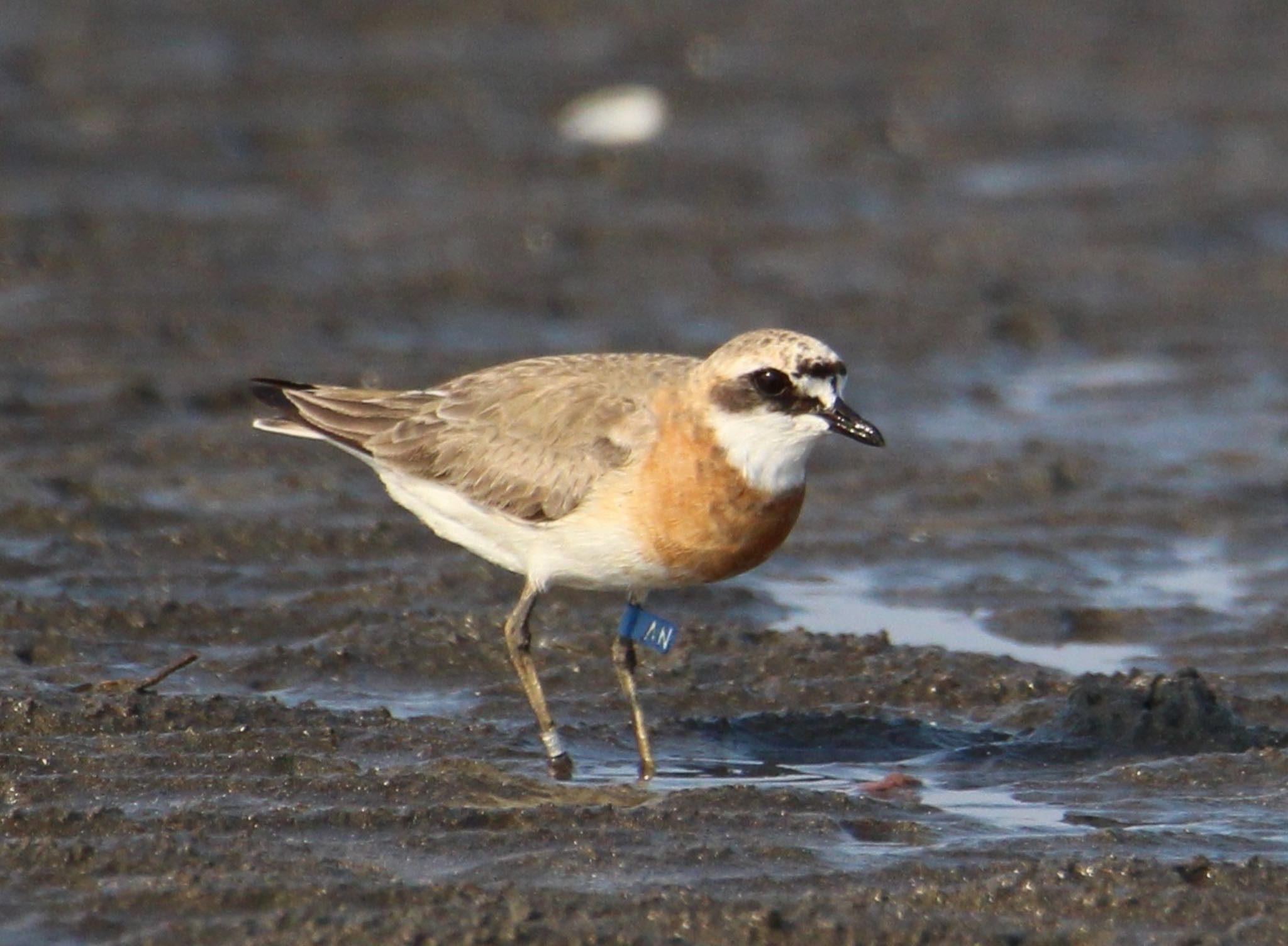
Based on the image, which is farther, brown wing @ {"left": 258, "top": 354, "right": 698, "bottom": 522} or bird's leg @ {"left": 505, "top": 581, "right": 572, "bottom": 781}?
brown wing @ {"left": 258, "top": 354, "right": 698, "bottom": 522}

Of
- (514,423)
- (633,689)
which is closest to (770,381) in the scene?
(514,423)

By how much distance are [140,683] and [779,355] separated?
2.64 meters

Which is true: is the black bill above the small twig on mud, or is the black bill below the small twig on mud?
above

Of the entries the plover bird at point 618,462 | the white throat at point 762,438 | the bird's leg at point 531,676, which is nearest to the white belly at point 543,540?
the plover bird at point 618,462

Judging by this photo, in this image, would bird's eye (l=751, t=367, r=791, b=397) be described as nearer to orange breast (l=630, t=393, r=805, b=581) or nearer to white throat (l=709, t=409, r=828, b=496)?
white throat (l=709, t=409, r=828, b=496)

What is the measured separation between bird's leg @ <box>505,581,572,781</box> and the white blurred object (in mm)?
9765

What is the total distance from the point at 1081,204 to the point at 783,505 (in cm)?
960

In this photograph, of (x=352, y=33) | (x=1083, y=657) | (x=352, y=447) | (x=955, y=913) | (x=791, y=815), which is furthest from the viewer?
(x=352, y=33)

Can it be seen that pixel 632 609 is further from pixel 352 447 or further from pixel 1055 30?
pixel 1055 30

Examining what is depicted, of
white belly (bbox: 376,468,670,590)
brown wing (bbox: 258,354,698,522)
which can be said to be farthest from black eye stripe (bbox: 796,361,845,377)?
white belly (bbox: 376,468,670,590)

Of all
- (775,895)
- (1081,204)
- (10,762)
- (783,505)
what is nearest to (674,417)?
(783,505)

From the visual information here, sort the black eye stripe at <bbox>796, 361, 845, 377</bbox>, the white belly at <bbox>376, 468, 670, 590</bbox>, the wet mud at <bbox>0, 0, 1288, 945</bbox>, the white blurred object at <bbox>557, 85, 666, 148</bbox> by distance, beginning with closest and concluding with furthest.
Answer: the wet mud at <bbox>0, 0, 1288, 945</bbox> < the black eye stripe at <bbox>796, 361, 845, 377</bbox> < the white belly at <bbox>376, 468, 670, 590</bbox> < the white blurred object at <bbox>557, 85, 666, 148</bbox>

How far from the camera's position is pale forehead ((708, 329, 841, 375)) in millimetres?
7488

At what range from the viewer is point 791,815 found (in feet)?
22.8
